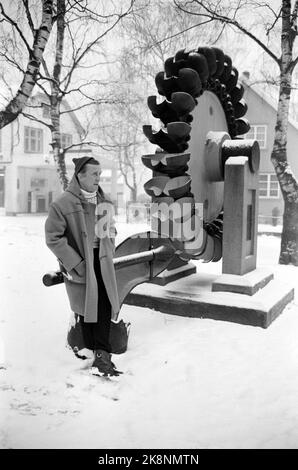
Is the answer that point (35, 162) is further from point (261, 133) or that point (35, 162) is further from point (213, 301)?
point (213, 301)

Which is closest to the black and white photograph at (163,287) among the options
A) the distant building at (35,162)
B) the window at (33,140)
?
the distant building at (35,162)

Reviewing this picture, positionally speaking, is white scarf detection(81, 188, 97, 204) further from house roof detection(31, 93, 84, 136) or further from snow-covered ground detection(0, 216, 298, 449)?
house roof detection(31, 93, 84, 136)

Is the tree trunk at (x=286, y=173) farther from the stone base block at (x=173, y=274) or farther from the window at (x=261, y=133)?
the window at (x=261, y=133)

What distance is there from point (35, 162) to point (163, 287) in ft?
30.3

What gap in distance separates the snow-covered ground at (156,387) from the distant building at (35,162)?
16.4 feet

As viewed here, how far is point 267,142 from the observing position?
17500mm

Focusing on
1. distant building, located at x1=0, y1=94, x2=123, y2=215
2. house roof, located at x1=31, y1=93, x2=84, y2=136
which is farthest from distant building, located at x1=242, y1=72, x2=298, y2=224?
house roof, located at x1=31, y1=93, x2=84, y2=136

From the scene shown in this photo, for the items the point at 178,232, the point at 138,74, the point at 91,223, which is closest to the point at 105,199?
the point at 91,223

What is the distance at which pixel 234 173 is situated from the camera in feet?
14.2

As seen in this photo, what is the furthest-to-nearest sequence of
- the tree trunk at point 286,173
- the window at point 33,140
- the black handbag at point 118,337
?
1. the window at point 33,140
2. the tree trunk at point 286,173
3. the black handbag at point 118,337

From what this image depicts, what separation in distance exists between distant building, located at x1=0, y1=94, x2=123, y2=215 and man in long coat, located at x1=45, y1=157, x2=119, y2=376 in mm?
5346

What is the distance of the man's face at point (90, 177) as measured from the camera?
280cm

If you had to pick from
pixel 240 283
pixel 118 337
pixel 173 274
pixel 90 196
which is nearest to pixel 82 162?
pixel 90 196
